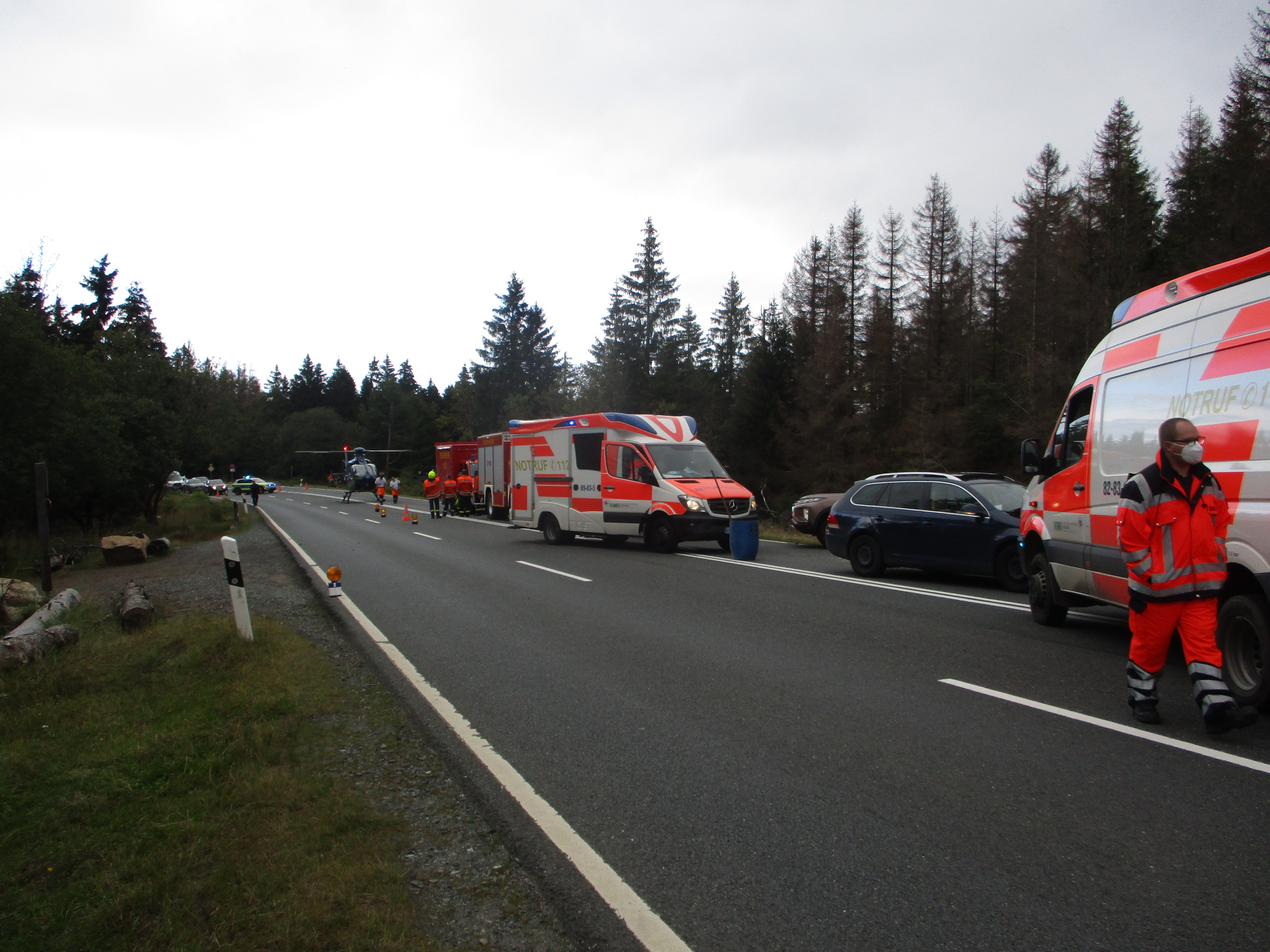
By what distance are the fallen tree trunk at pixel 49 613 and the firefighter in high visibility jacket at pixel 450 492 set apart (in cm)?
2132

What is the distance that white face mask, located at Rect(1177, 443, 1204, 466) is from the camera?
5047mm

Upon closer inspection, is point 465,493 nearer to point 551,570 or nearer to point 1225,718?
point 551,570

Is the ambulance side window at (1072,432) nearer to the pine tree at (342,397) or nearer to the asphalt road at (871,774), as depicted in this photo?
the asphalt road at (871,774)

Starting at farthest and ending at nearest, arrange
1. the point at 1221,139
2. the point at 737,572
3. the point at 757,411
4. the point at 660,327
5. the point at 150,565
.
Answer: the point at 660,327 < the point at 757,411 < the point at 1221,139 < the point at 150,565 < the point at 737,572

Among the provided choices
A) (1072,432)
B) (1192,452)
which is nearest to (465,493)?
(1072,432)

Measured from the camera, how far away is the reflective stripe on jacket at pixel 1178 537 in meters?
5.14

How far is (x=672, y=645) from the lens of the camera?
8250 millimetres

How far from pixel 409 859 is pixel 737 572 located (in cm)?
1050

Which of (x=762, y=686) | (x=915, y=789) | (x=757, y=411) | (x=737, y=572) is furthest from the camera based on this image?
(x=757, y=411)

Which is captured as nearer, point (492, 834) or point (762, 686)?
point (492, 834)

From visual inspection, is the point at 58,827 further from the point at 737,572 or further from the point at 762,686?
the point at 737,572

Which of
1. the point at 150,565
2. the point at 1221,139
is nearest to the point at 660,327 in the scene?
the point at 1221,139

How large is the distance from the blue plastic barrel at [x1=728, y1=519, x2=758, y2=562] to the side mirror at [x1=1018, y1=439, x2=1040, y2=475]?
7.45 m

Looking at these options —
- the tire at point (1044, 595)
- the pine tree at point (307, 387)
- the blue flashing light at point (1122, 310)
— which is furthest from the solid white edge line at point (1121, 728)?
the pine tree at point (307, 387)
